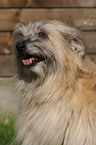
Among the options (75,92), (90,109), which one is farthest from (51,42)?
(90,109)

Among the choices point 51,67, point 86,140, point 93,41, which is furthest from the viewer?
point 93,41

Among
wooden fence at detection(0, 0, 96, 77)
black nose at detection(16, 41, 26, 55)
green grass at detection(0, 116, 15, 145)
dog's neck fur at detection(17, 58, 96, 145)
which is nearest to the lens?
dog's neck fur at detection(17, 58, 96, 145)

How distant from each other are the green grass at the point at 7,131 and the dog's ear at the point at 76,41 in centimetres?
167

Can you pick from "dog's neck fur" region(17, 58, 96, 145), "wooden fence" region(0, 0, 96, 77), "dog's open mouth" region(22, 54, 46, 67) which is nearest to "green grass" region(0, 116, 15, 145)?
"dog's neck fur" region(17, 58, 96, 145)

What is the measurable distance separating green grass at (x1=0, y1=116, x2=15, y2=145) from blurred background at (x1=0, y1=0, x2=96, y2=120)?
46 cm

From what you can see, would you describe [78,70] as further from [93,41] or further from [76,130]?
[93,41]

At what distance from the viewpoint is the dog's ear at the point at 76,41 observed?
338cm

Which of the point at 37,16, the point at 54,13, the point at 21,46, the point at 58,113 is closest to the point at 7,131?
the point at 58,113

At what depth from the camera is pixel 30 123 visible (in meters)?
3.40

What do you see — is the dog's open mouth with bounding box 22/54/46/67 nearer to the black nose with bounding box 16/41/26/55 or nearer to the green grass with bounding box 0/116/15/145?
the black nose with bounding box 16/41/26/55

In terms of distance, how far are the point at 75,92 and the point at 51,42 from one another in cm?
68

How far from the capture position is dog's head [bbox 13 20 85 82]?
3.32m

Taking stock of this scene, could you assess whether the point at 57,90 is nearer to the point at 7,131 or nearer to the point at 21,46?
the point at 21,46

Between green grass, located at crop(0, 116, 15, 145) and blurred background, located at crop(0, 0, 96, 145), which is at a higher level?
blurred background, located at crop(0, 0, 96, 145)
